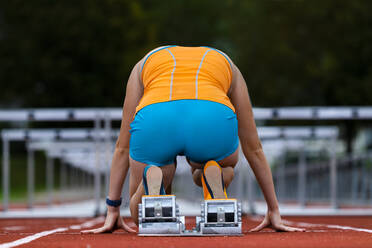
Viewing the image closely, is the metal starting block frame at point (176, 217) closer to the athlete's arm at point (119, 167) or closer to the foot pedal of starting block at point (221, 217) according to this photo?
the foot pedal of starting block at point (221, 217)

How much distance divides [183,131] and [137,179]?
0.44 m

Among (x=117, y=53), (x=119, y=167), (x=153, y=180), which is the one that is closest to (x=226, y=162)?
(x=153, y=180)

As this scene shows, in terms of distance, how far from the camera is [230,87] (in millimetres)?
5039

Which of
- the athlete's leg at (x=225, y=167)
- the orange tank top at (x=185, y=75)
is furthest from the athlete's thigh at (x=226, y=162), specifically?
the orange tank top at (x=185, y=75)

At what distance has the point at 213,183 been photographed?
460 centimetres

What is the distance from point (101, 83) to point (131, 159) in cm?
3523

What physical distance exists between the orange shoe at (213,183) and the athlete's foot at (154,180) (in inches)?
9.4

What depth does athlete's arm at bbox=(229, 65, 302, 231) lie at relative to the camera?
16.6 ft

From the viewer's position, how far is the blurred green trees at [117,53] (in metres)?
36.7

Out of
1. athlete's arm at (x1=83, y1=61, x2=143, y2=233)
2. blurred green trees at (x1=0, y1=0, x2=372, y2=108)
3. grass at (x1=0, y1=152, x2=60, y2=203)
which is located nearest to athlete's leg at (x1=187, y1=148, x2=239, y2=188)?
athlete's arm at (x1=83, y1=61, x2=143, y2=233)

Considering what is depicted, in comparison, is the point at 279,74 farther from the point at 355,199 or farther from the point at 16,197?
the point at 355,199

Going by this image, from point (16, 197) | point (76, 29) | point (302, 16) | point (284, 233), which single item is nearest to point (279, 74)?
point (302, 16)

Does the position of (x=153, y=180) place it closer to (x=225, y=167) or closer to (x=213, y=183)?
(x=213, y=183)

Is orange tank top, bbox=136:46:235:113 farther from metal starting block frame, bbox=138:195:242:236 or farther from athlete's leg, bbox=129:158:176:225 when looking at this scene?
metal starting block frame, bbox=138:195:242:236
